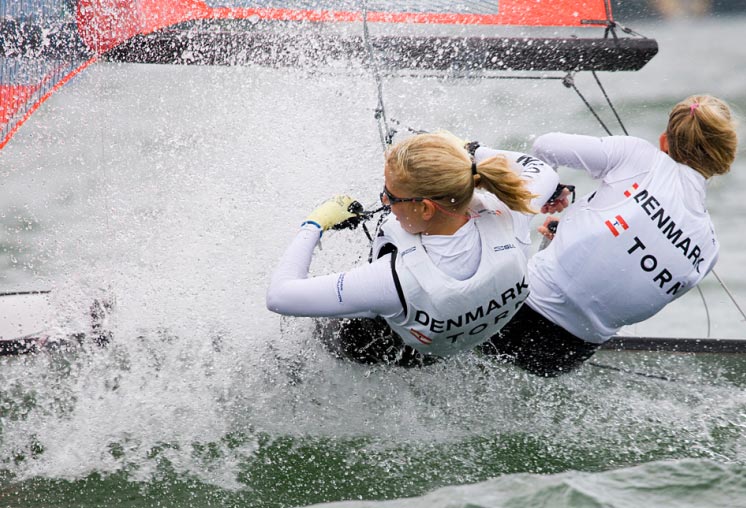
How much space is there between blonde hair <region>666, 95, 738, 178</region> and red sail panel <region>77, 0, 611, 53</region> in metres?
1.46

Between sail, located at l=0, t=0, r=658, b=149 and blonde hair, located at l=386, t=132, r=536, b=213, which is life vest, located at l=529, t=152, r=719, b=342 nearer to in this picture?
blonde hair, located at l=386, t=132, r=536, b=213

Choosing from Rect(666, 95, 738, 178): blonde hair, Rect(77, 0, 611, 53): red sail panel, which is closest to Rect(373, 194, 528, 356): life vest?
Rect(666, 95, 738, 178): blonde hair

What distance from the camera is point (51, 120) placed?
4.55 m

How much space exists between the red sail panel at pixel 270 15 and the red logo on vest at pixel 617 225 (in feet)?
5.16

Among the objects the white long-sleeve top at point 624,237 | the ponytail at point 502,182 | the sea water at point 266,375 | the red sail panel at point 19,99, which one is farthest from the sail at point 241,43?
the ponytail at point 502,182

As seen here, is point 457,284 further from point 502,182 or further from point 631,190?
point 631,190

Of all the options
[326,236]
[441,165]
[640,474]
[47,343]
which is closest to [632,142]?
[441,165]

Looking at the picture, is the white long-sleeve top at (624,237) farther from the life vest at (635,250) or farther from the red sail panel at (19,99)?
the red sail panel at (19,99)

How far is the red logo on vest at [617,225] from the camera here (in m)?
2.01

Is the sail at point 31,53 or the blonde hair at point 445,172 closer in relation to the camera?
the blonde hair at point 445,172

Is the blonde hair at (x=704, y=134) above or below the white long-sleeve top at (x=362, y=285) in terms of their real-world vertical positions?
above

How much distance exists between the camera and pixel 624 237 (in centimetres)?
201

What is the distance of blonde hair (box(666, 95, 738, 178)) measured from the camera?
191cm

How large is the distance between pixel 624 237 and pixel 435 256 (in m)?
0.56
